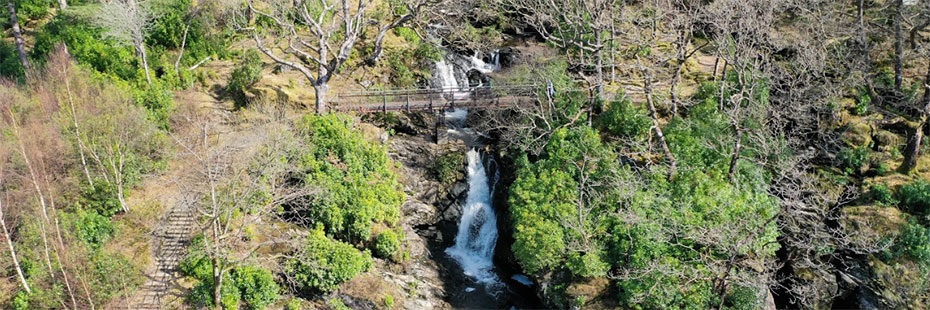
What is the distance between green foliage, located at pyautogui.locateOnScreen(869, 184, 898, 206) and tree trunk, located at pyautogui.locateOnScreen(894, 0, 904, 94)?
594 centimetres

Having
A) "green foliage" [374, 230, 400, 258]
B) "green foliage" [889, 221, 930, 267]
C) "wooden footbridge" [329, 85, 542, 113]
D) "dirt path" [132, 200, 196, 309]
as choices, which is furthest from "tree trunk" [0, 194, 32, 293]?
"green foliage" [889, 221, 930, 267]

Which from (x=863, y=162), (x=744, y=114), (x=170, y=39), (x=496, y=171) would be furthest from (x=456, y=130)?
(x=863, y=162)

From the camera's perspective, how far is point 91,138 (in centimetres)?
2516

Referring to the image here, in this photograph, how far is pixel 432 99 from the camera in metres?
32.6

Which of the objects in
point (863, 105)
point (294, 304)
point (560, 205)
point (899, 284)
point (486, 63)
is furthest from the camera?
point (486, 63)

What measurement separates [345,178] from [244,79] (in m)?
9.95

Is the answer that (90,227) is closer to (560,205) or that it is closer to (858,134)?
(560,205)

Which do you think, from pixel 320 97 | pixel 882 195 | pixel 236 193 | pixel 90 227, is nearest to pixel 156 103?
pixel 320 97

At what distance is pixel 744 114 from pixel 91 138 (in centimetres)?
2778

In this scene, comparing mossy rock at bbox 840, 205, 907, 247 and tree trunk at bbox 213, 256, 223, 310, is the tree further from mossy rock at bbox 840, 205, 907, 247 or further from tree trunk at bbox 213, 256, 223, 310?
mossy rock at bbox 840, 205, 907, 247

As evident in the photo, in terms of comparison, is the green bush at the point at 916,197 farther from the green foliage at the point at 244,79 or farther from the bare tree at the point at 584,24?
the green foliage at the point at 244,79

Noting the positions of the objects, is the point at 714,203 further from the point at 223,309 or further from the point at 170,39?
the point at 170,39

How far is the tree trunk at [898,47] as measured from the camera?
27616mm

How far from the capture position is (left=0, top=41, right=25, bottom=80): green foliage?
103 ft
